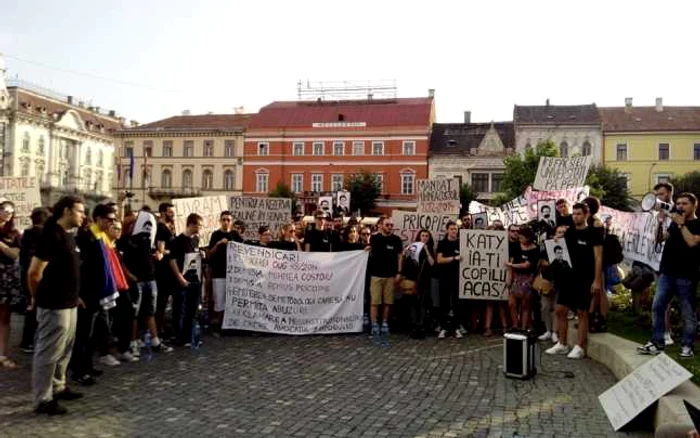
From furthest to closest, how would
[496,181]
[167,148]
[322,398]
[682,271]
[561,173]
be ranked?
[167,148] < [496,181] < [561,173] < [682,271] < [322,398]

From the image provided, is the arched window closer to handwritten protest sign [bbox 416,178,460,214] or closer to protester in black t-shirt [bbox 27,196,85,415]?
handwritten protest sign [bbox 416,178,460,214]

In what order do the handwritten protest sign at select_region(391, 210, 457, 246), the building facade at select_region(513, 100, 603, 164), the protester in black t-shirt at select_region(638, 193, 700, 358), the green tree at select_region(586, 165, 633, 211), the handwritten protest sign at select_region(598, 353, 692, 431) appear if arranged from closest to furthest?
the handwritten protest sign at select_region(598, 353, 692, 431)
the protester in black t-shirt at select_region(638, 193, 700, 358)
the handwritten protest sign at select_region(391, 210, 457, 246)
the green tree at select_region(586, 165, 633, 211)
the building facade at select_region(513, 100, 603, 164)

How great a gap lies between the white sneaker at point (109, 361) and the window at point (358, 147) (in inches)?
2361

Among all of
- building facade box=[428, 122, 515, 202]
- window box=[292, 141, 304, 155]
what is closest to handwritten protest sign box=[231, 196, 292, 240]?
building facade box=[428, 122, 515, 202]

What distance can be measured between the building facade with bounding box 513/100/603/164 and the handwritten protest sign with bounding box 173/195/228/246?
51.6 m

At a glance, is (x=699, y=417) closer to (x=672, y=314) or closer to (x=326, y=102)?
(x=672, y=314)

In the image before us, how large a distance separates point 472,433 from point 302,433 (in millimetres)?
1465

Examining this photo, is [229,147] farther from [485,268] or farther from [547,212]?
[485,268]

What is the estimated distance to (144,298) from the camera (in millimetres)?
8711

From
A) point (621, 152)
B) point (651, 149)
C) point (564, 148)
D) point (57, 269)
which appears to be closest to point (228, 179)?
point (564, 148)

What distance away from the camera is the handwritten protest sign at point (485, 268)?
424 inches

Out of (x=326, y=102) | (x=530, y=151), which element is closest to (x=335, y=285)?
(x=530, y=151)

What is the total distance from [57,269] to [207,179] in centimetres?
7001

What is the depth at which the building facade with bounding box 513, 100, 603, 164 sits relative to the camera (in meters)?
61.7
